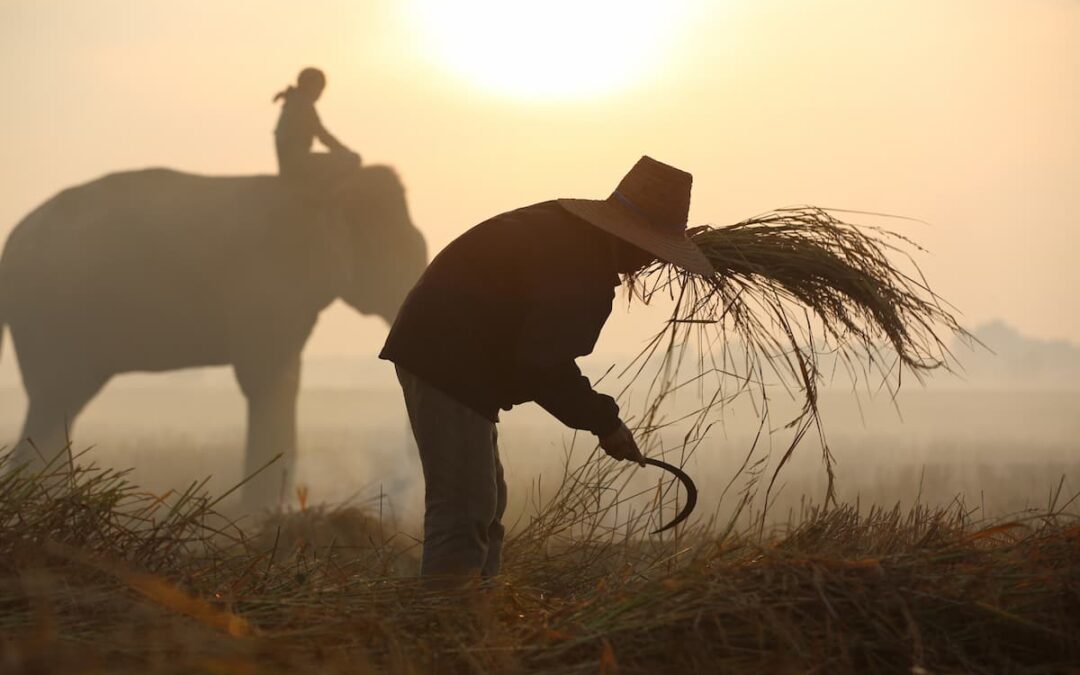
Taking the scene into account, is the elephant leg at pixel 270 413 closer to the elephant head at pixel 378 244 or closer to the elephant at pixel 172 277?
the elephant at pixel 172 277

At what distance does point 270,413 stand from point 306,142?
1.98 meters

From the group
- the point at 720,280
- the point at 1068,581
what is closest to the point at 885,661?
the point at 1068,581

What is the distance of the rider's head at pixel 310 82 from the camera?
10.0m

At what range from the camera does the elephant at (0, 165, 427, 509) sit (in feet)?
33.4

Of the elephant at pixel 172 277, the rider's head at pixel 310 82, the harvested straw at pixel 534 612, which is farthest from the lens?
the elephant at pixel 172 277

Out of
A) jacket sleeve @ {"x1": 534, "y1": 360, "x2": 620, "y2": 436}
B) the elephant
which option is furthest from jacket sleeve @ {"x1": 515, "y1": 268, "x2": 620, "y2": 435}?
the elephant

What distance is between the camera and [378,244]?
10.9 m

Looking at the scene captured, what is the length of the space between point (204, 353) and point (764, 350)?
7198 mm

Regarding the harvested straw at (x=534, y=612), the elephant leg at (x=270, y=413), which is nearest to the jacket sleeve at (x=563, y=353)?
the harvested straw at (x=534, y=612)

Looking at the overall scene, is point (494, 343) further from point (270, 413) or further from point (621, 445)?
point (270, 413)

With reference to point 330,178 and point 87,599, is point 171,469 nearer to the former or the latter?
point 330,178

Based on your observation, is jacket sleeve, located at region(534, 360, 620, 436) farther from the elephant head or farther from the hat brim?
the elephant head

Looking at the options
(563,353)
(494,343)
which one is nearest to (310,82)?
(494,343)

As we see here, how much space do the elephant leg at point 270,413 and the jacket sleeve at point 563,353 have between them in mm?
6402
